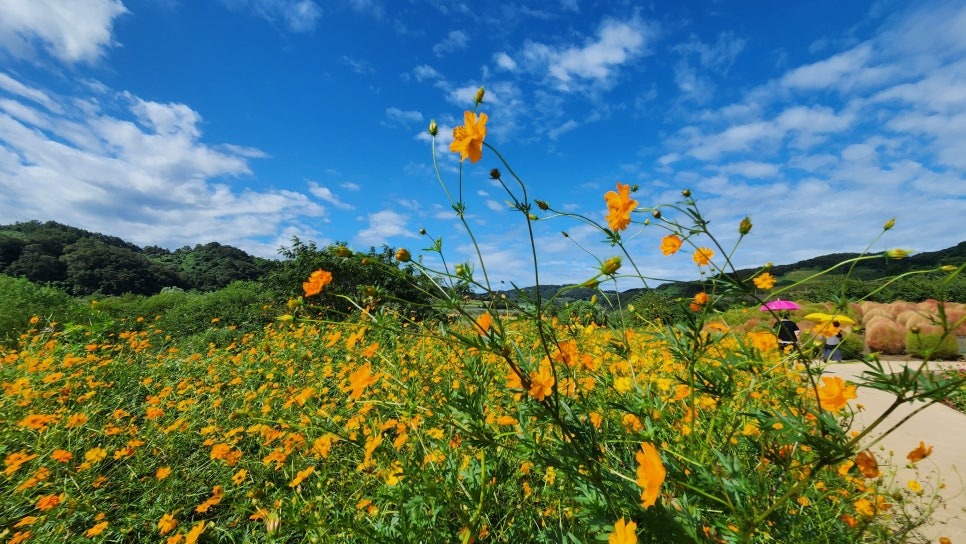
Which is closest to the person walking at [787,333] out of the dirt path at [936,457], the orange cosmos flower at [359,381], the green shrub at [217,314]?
the dirt path at [936,457]

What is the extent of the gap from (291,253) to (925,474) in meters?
12.0

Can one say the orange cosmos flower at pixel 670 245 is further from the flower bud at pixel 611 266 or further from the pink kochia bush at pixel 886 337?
the pink kochia bush at pixel 886 337

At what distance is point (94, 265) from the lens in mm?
22828

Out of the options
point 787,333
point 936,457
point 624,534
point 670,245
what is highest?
point 670,245

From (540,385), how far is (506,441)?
0.63m

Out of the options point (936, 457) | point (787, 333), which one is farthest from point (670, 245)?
point (936, 457)

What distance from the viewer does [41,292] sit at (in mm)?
8875

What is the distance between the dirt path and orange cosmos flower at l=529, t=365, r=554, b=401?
1.55 meters

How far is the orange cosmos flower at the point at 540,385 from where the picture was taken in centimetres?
91

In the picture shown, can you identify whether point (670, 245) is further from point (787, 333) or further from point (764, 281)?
point (787, 333)

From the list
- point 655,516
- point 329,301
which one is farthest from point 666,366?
point 329,301

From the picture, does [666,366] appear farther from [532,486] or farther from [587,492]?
[587,492]

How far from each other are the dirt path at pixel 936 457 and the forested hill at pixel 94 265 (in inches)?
869

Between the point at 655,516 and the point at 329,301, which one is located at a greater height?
the point at 329,301
